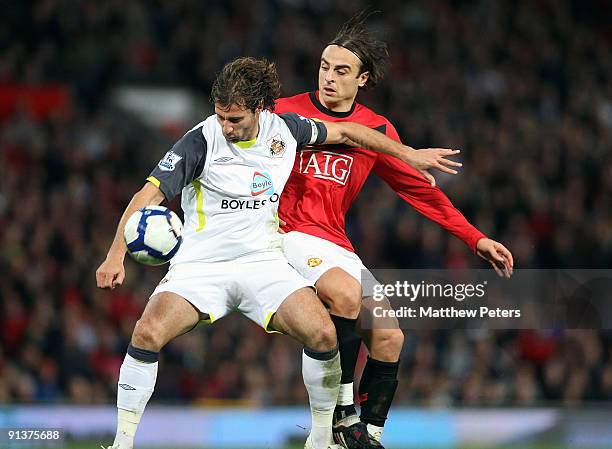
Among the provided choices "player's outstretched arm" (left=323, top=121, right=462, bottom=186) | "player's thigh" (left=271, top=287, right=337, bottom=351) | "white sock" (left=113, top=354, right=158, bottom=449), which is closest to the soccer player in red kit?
"player's outstretched arm" (left=323, top=121, right=462, bottom=186)

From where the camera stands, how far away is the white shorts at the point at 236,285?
6084mm

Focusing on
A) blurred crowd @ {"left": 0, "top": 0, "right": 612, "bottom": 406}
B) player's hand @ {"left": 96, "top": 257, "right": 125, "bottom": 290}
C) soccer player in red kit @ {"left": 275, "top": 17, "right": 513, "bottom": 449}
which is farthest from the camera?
blurred crowd @ {"left": 0, "top": 0, "right": 612, "bottom": 406}

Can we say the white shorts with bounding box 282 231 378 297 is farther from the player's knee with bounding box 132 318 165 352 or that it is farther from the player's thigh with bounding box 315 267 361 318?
the player's knee with bounding box 132 318 165 352

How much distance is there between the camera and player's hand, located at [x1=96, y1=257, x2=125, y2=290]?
222 inches

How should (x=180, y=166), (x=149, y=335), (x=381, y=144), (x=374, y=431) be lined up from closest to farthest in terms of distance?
(x=149, y=335), (x=180, y=166), (x=381, y=144), (x=374, y=431)

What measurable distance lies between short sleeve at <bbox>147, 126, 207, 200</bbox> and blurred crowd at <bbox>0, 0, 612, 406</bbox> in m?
5.44

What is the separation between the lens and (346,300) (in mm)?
6414

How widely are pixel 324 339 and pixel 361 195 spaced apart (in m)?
7.75

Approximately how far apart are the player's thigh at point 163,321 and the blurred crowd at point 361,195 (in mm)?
5257

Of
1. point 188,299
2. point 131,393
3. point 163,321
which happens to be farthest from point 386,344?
point 131,393

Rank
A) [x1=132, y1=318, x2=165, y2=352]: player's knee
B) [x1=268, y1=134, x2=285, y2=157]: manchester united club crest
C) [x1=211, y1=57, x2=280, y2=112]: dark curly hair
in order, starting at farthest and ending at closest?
[x1=268, y1=134, x2=285, y2=157]: manchester united club crest < [x1=211, y1=57, x2=280, y2=112]: dark curly hair < [x1=132, y1=318, x2=165, y2=352]: player's knee

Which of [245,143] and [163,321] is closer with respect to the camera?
[163,321]

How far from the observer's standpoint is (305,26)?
17062mm

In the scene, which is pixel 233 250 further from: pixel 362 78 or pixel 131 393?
pixel 362 78
